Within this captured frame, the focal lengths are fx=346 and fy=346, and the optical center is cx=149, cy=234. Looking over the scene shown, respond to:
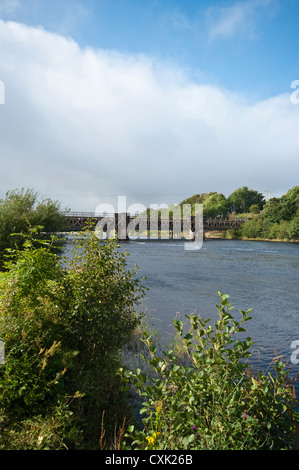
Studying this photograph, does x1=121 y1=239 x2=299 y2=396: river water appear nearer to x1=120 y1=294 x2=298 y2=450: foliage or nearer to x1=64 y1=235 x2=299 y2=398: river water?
x1=64 y1=235 x2=299 y2=398: river water

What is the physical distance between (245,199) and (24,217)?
139 metres

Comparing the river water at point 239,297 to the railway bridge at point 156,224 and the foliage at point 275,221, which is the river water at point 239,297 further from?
the foliage at point 275,221

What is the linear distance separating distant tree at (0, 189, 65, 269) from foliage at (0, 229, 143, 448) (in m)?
12.1

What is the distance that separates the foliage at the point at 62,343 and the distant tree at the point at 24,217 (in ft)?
39.6

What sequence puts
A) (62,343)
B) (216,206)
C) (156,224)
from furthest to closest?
(216,206) → (156,224) → (62,343)

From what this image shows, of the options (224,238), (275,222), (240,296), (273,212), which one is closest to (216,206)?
(224,238)

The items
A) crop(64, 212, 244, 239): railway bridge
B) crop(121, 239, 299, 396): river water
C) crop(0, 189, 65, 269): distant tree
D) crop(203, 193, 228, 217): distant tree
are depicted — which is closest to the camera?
crop(121, 239, 299, 396): river water

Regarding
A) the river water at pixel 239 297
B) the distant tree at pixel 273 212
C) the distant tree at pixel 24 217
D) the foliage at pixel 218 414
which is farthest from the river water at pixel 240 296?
the distant tree at pixel 273 212

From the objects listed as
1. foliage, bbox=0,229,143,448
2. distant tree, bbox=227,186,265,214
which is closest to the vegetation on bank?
distant tree, bbox=227,186,265,214

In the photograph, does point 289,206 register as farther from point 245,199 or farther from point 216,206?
point 245,199

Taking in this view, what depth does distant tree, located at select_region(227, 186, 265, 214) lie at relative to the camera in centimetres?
14962

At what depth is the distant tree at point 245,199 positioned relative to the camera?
150m

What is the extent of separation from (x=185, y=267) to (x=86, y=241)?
29.1 meters

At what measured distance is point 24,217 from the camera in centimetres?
2102
